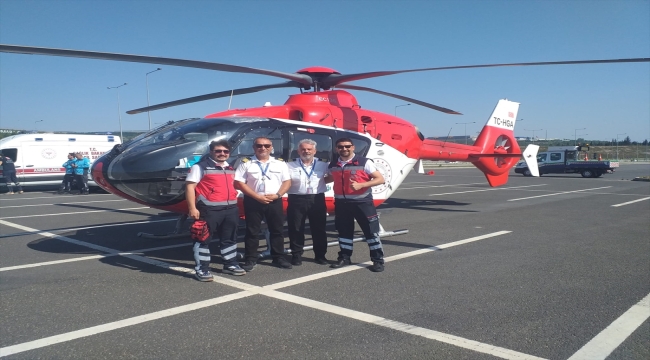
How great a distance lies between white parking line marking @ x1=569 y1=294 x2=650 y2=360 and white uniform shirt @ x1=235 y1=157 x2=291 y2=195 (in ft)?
12.0

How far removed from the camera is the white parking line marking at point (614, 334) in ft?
11.9

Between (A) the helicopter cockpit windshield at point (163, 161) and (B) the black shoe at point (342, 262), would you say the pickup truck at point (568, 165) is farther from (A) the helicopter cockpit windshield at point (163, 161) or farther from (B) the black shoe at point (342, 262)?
(A) the helicopter cockpit windshield at point (163, 161)

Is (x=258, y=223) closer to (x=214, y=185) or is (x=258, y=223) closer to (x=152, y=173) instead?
(x=214, y=185)

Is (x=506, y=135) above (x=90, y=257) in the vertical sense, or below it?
above

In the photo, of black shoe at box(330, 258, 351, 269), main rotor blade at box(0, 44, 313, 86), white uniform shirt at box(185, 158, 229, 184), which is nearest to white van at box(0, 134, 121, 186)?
main rotor blade at box(0, 44, 313, 86)

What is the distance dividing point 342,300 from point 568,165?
3045 cm

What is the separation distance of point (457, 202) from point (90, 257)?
10.6 metres

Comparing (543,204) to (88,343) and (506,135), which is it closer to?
(506,135)

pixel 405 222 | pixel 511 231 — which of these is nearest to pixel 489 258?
pixel 511 231

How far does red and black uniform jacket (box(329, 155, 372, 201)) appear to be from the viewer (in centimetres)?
606

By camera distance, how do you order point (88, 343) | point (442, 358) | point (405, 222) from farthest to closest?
1. point (405, 222)
2. point (88, 343)
3. point (442, 358)

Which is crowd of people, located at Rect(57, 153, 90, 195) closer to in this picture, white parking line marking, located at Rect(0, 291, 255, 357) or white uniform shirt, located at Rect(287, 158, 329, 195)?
white uniform shirt, located at Rect(287, 158, 329, 195)

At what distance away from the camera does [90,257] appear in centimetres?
669

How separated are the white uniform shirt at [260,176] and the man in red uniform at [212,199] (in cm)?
21
